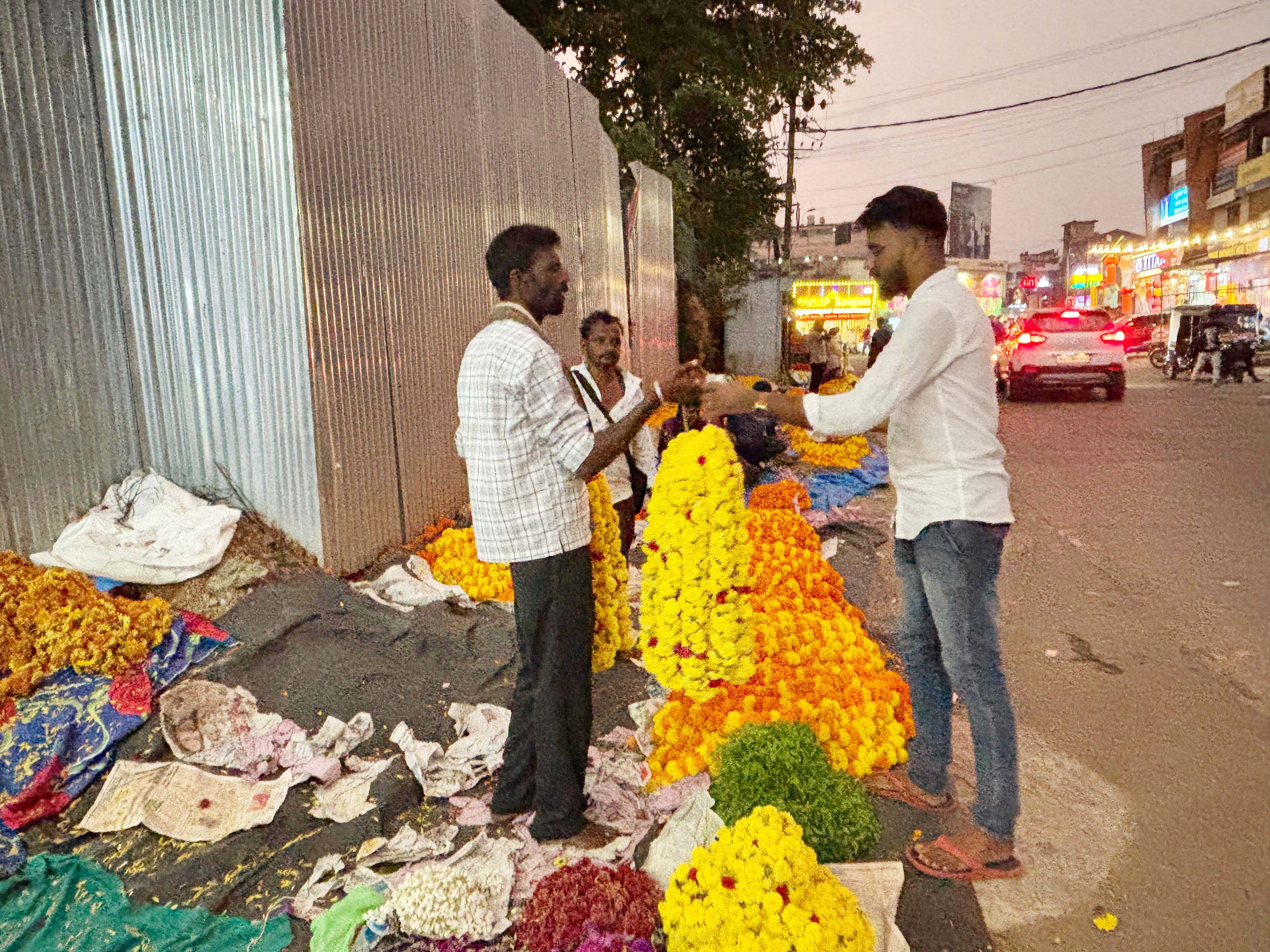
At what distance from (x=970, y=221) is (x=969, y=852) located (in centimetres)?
9388

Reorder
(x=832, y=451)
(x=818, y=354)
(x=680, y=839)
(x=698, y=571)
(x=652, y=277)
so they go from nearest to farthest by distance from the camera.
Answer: (x=680, y=839), (x=698, y=571), (x=832, y=451), (x=818, y=354), (x=652, y=277)

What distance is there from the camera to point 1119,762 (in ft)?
12.5

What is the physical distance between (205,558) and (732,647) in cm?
325

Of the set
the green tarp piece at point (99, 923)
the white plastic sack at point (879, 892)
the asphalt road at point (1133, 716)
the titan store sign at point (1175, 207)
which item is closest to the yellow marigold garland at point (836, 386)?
the asphalt road at point (1133, 716)

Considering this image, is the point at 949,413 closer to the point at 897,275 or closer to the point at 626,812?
the point at 897,275

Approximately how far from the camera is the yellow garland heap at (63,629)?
3.91m

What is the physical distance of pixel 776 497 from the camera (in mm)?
6918

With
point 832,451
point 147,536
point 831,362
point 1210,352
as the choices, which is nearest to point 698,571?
point 147,536

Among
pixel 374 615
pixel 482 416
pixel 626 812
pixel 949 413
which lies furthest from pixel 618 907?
pixel 374 615

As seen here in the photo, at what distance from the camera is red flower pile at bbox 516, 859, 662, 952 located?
2545 mm

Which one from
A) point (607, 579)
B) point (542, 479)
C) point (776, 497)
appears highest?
point (542, 479)

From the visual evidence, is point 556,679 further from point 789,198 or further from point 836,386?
point 789,198

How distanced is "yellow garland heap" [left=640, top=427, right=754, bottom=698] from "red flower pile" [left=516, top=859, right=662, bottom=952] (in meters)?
0.82

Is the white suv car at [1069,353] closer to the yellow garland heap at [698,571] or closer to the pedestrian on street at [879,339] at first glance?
the pedestrian on street at [879,339]
